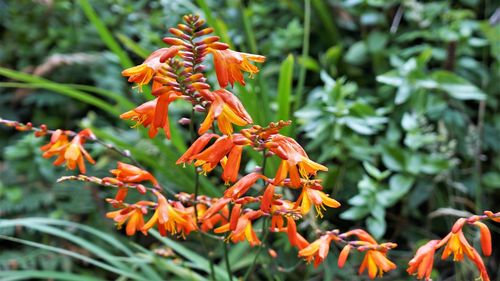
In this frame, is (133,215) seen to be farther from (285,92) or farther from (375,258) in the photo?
(285,92)

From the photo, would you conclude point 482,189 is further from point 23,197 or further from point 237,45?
point 23,197

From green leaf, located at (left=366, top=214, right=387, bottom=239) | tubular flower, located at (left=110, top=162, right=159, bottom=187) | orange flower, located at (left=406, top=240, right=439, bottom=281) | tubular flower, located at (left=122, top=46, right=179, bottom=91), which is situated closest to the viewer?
tubular flower, located at (left=122, top=46, right=179, bottom=91)

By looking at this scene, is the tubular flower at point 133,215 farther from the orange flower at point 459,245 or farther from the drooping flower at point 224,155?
the orange flower at point 459,245

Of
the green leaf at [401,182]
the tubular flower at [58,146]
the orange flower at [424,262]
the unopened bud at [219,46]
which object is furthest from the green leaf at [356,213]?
the unopened bud at [219,46]

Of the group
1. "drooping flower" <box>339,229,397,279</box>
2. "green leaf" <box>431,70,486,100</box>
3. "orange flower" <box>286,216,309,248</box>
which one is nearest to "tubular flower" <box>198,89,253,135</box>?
"orange flower" <box>286,216,309,248</box>

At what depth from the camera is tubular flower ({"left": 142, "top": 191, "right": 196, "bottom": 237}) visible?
1084mm

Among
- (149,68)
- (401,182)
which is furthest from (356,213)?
(149,68)

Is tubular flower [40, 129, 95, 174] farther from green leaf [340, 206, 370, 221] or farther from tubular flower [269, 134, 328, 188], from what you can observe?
green leaf [340, 206, 370, 221]

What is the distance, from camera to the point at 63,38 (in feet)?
8.76

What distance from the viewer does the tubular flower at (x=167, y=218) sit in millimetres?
1084

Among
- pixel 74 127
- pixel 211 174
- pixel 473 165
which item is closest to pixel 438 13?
pixel 473 165

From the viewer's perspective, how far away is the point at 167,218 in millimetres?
1074

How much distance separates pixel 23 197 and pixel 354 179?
3.79 feet

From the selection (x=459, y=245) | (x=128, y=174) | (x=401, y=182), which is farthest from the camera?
(x=401, y=182)
